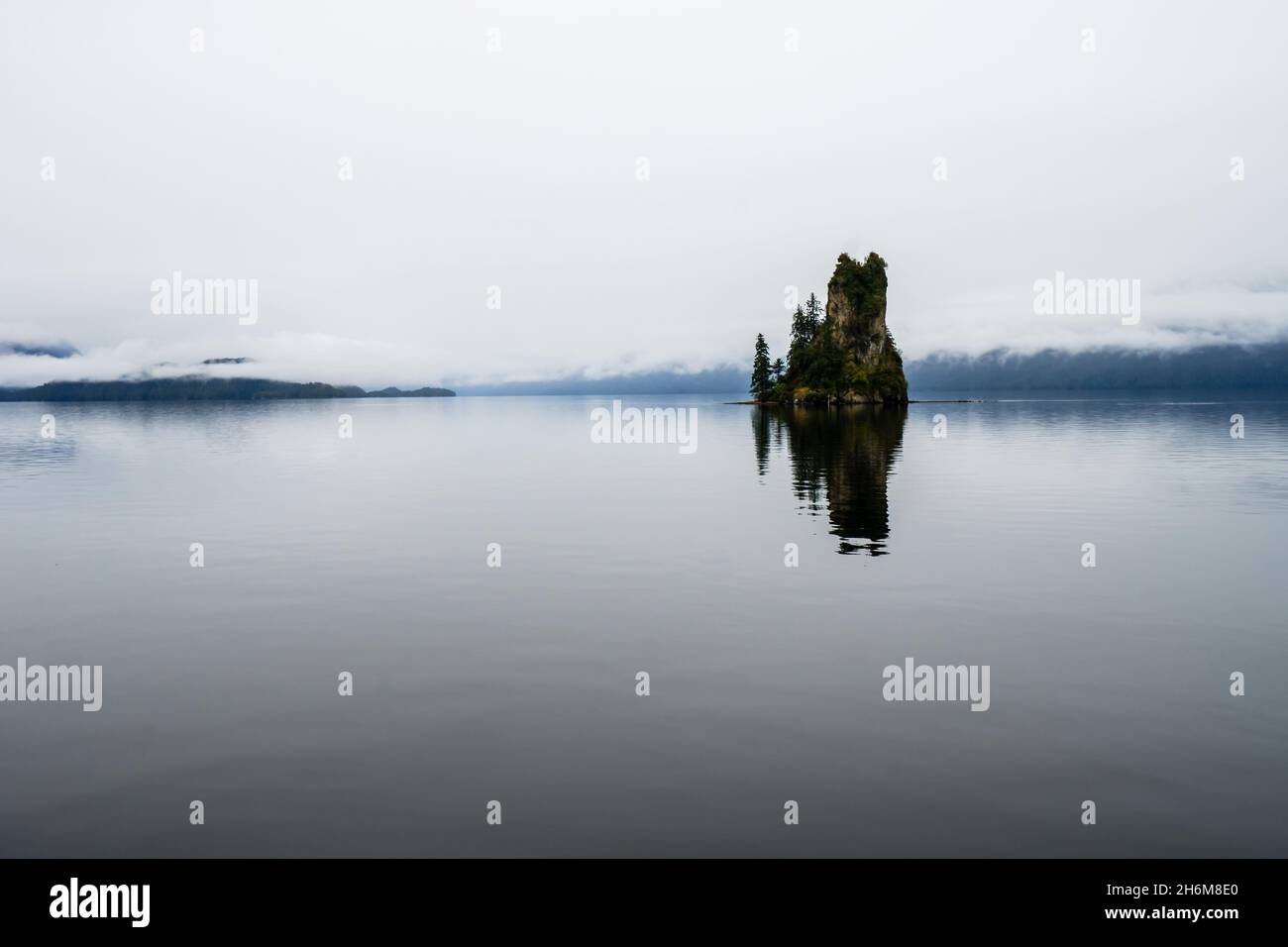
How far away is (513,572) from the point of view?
25.8m

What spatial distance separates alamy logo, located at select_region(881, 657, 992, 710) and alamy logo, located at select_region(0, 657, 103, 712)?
15.4 m

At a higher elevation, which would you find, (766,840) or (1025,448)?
(1025,448)

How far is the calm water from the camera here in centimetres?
1045

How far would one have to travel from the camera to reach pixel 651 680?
622 inches

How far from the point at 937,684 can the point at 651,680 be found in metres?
5.71

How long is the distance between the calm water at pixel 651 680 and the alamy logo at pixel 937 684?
1.12 feet

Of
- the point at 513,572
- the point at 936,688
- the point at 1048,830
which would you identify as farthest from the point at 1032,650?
the point at 513,572

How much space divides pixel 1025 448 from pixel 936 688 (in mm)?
65998

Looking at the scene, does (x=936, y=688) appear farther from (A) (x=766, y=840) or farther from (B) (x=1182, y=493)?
(B) (x=1182, y=493)
